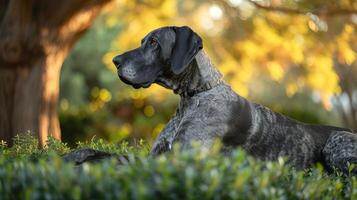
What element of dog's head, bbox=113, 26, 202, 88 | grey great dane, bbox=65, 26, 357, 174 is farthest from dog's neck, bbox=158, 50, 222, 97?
dog's head, bbox=113, 26, 202, 88

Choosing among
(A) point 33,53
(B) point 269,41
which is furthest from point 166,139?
(B) point 269,41

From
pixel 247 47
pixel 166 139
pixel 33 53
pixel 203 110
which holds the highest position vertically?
pixel 33 53

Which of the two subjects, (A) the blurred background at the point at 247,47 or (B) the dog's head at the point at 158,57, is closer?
(B) the dog's head at the point at 158,57

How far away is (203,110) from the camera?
6000mm

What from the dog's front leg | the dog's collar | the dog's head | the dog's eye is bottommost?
the dog's front leg

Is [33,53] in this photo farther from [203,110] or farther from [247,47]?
[247,47]

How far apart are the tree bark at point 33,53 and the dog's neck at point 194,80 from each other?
5685mm

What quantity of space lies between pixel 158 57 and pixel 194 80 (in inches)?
16.5

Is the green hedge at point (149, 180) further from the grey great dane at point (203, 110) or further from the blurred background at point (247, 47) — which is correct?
the blurred background at point (247, 47)

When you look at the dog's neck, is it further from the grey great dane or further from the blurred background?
the blurred background

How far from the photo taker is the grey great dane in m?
5.99

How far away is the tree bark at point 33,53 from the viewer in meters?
11.4

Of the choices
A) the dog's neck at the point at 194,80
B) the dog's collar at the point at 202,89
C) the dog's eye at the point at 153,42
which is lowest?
the dog's collar at the point at 202,89

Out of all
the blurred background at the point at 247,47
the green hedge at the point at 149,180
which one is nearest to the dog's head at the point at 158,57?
the green hedge at the point at 149,180
